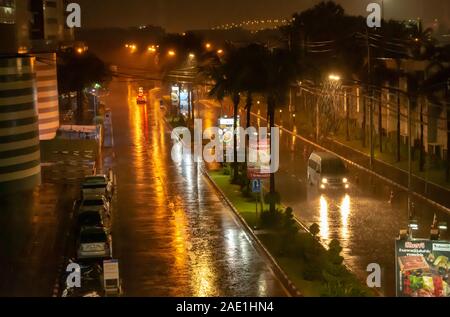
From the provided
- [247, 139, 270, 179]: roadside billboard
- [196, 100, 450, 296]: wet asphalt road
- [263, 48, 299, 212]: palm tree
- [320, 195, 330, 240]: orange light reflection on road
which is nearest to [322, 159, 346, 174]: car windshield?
[196, 100, 450, 296]: wet asphalt road

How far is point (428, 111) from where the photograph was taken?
53000mm

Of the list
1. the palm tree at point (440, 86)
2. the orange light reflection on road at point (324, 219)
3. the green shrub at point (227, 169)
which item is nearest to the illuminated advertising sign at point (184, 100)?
the green shrub at point (227, 169)

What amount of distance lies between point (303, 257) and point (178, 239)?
5.94 m

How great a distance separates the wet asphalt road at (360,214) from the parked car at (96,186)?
821 cm

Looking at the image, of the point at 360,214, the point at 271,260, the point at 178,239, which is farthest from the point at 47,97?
the point at 271,260

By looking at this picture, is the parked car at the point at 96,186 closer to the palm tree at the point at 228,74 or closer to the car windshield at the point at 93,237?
the palm tree at the point at 228,74

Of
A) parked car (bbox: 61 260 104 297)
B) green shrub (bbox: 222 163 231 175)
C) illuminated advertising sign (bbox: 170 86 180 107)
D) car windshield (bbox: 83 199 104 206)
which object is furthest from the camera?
illuminated advertising sign (bbox: 170 86 180 107)

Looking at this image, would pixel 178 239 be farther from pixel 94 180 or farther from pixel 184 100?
pixel 184 100

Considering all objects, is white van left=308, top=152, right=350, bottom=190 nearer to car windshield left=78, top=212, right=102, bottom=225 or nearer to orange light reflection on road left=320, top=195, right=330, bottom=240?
orange light reflection on road left=320, top=195, right=330, bottom=240

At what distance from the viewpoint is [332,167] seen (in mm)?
43500

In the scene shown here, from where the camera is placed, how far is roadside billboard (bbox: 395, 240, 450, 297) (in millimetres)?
19578

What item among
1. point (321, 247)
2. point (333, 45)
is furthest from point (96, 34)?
point (321, 247)

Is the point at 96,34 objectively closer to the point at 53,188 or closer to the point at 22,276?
the point at 53,188

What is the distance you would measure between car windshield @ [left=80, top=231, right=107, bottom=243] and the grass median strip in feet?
18.5
